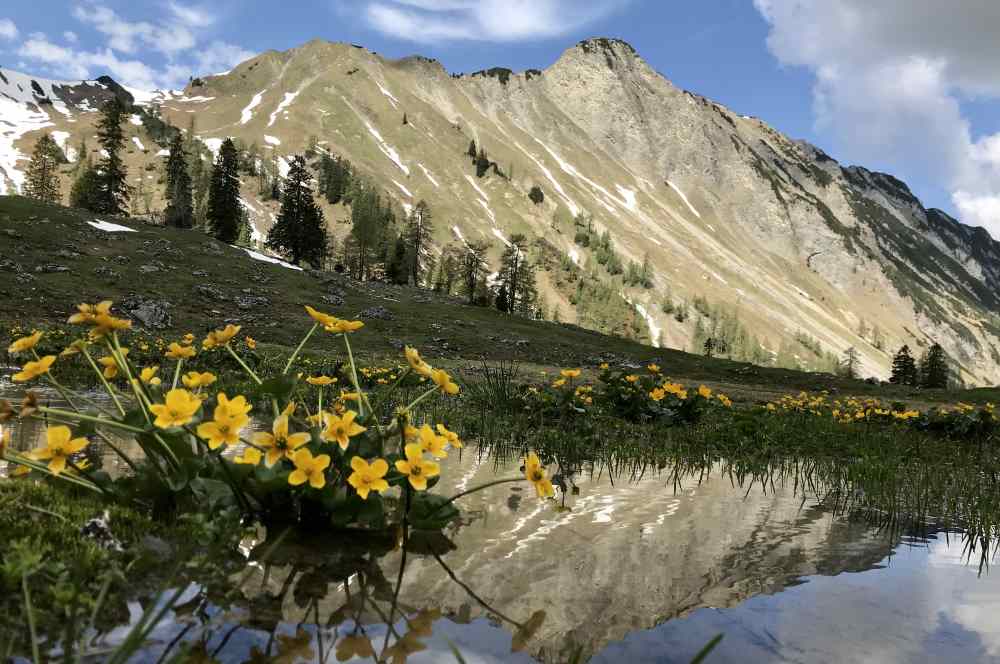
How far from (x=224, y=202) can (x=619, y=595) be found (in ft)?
220

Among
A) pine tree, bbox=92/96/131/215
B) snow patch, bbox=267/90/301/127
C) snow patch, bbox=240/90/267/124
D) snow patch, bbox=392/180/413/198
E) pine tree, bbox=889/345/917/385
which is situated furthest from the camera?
snow patch, bbox=240/90/267/124

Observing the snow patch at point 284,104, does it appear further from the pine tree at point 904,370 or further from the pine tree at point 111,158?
the pine tree at point 904,370

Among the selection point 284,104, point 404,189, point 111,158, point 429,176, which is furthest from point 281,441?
point 284,104

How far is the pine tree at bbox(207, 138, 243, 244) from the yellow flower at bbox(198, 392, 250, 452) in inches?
2529

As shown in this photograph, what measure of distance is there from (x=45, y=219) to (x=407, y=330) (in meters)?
25.4

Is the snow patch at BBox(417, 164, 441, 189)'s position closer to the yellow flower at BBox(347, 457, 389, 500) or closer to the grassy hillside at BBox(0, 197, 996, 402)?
the grassy hillside at BBox(0, 197, 996, 402)

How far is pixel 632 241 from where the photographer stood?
169 m

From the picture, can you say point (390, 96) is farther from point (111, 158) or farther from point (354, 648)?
point (354, 648)

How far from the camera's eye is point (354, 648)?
1.62 meters

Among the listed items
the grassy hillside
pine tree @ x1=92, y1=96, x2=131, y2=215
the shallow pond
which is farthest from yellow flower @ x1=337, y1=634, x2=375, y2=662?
pine tree @ x1=92, y1=96, x2=131, y2=215

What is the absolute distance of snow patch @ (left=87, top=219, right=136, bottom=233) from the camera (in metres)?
42.7

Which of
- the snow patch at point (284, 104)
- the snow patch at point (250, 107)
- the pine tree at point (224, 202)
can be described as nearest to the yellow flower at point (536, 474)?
the pine tree at point (224, 202)

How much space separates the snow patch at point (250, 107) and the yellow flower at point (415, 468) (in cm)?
18881

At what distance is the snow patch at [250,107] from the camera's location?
6770 inches
